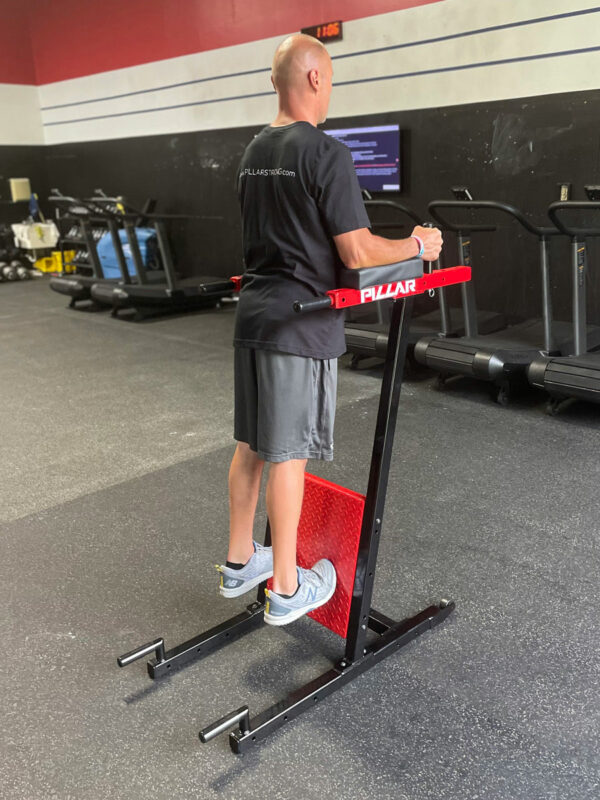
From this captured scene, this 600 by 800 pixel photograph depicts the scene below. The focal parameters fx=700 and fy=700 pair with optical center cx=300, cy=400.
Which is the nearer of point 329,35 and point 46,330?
point 329,35

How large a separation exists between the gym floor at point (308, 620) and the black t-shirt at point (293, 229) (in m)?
1.00

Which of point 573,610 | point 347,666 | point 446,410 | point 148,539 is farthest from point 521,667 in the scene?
point 446,410

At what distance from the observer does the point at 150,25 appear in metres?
7.99

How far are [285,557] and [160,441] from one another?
212 centimetres

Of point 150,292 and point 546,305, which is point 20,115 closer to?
point 150,292

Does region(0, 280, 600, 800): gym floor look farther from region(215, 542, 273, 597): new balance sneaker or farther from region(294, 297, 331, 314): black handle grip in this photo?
region(294, 297, 331, 314): black handle grip


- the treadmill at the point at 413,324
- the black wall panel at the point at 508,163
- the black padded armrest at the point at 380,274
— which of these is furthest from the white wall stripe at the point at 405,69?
the black padded armrest at the point at 380,274

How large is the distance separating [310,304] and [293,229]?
0.30m

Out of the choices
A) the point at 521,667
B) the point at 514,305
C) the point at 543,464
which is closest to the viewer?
the point at 521,667

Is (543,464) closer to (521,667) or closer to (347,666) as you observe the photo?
(521,667)

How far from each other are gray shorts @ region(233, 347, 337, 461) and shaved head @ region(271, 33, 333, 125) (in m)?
0.63

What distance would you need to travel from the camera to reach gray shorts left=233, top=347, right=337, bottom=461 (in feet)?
6.09

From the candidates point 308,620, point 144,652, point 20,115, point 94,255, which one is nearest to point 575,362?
point 308,620

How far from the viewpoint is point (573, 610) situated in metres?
2.32
